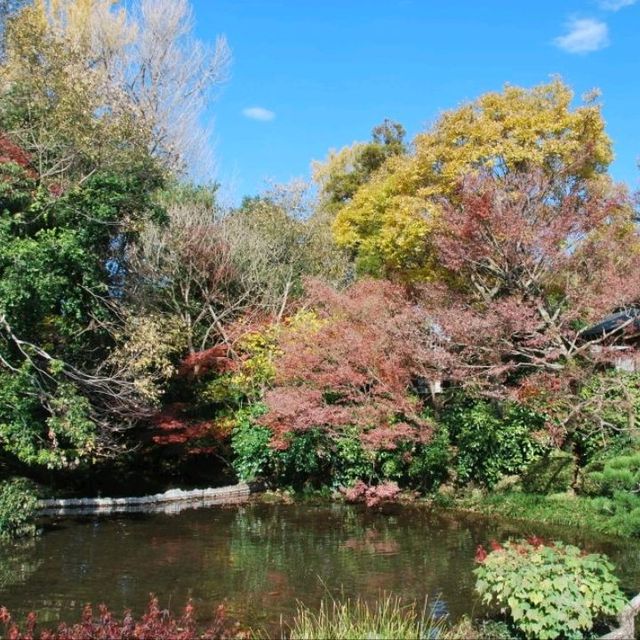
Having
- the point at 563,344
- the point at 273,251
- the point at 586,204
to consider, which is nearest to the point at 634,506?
the point at 563,344

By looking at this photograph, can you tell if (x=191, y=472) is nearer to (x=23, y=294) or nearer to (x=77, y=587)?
(x=23, y=294)

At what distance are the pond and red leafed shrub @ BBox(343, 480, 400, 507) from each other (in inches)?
19.8

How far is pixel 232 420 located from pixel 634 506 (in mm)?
10837

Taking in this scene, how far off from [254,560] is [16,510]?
4.35 metres

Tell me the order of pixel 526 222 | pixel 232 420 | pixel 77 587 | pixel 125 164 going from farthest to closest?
1. pixel 232 420
2. pixel 526 222
3. pixel 125 164
4. pixel 77 587

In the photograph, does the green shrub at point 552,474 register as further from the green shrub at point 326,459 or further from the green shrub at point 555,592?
the green shrub at point 555,592

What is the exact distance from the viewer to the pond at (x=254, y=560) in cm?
812

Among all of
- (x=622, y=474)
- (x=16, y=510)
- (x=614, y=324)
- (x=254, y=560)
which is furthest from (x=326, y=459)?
(x=622, y=474)

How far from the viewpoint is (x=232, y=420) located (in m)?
17.7

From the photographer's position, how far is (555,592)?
586 cm

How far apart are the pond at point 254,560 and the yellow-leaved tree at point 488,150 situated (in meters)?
8.45

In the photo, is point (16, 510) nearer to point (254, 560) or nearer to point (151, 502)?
point (151, 502)

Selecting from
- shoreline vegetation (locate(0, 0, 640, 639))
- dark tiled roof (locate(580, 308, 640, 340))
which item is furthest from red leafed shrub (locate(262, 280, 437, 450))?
dark tiled roof (locate(580, 308, 640, 340))

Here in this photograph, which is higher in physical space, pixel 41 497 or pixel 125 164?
pixel 125 164
